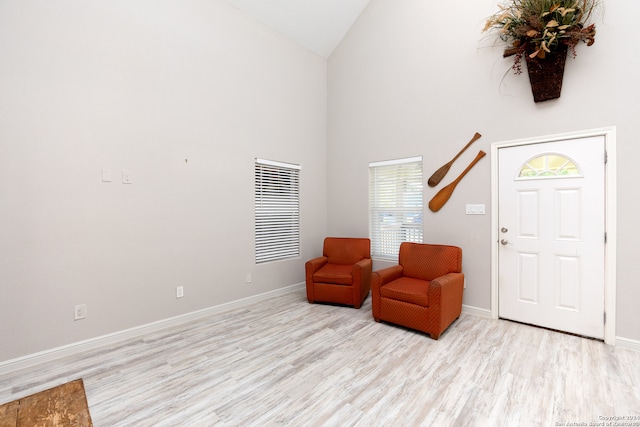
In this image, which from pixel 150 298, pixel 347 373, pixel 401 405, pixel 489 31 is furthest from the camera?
pixel 489 31

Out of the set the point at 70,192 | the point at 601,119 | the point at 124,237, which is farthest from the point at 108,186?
the point at 601,119

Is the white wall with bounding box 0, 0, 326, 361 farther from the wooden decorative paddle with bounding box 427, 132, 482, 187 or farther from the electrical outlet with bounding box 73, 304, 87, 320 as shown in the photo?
the wooden decorative paddle with bounding box 427, 132, 482, 187

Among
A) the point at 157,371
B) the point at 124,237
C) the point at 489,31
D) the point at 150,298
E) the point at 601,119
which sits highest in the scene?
the point at 489,31

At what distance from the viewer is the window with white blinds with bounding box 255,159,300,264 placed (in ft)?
13.4

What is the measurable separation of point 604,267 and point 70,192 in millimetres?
5007

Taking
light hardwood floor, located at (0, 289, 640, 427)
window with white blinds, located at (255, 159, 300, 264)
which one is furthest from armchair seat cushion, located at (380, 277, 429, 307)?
window with white blinds, located at (255, 159, 300, 264)

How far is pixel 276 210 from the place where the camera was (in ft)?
14.1

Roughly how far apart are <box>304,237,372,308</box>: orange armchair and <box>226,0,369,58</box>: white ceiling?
10.5ft

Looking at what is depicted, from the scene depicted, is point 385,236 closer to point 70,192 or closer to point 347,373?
point 347,373

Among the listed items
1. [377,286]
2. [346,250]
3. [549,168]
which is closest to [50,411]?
[377,286]

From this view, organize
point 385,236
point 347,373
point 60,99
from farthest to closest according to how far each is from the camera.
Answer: point 385,236, point 60,99, point 347,373

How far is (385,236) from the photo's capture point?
4.39 m

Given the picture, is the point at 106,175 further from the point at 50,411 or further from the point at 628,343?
the point at 628,343

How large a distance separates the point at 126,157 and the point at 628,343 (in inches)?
199
